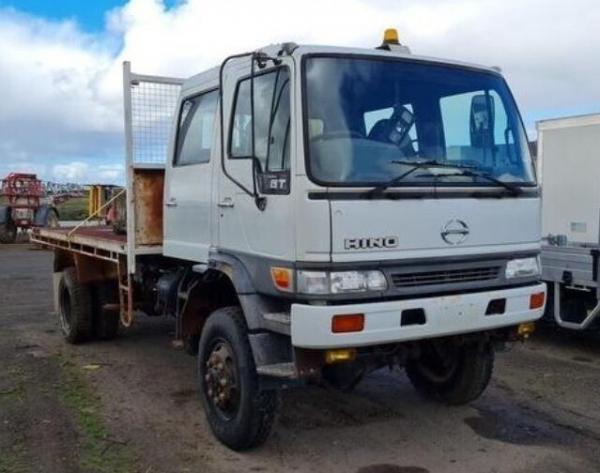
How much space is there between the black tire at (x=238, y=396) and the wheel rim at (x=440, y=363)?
1556mm

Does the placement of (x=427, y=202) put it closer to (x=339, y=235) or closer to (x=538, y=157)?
(x=339, y=235)

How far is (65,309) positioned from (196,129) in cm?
400

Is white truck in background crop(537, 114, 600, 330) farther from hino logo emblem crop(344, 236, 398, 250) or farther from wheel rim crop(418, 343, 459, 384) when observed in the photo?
hino logo emblem crop(344, 236, 398, 250)

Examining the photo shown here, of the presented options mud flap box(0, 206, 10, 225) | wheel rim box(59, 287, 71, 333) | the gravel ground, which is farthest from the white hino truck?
mud flap box(0, 206, 10, 225)

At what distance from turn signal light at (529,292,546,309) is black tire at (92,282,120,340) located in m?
4.83

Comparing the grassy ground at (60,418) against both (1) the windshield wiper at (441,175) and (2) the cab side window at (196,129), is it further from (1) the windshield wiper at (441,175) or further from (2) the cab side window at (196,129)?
(1) the windshield wiper at (441,175)

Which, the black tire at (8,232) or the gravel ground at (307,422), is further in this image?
the black tire at (8,232)

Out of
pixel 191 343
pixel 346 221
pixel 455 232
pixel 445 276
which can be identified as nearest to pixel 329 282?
pixel 346 221

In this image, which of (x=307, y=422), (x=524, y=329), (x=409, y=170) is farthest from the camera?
(x=307, y=422)

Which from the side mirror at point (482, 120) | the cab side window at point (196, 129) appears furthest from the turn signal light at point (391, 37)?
the cab side window at point (196, 129)

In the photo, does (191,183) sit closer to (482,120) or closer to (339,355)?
(339,355)

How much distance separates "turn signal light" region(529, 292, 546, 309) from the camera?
4.99 meters

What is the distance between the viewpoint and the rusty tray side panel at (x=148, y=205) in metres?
6.41

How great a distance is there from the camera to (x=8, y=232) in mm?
25156
